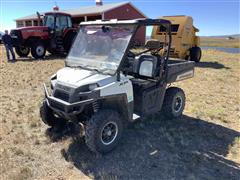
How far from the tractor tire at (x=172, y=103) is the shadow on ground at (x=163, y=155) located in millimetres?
319

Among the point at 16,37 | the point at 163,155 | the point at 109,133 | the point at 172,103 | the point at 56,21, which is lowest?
the point at 163,155

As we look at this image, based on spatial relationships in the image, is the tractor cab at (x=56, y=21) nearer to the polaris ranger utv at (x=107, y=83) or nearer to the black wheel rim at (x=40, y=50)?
the black wheel rim at (x=40, y=50)

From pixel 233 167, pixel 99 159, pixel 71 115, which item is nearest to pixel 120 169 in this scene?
pixel 99 159

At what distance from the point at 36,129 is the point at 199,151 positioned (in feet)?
9.87

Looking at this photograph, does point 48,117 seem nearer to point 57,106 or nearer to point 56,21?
point 57,106

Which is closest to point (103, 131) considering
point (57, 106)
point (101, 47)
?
point (57, 106)

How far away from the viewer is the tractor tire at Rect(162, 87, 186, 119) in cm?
567

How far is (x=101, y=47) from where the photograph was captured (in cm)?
457

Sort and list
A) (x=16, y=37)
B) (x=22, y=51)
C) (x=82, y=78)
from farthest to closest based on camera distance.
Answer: (x=22, y=51) < (x=16, y=37) < (x=82, y=78)

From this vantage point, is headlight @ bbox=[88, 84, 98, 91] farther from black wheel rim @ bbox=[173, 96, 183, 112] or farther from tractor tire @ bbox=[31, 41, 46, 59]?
tractor tire @ bbox=[31, 41, 46, 59]

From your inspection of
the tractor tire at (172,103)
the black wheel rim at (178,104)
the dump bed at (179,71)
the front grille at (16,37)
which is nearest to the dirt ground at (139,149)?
the tractor tire at (172,103)

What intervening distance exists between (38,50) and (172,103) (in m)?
11.1

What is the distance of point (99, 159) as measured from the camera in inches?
162

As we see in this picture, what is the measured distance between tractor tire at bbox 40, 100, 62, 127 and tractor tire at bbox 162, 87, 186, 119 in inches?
85.3
